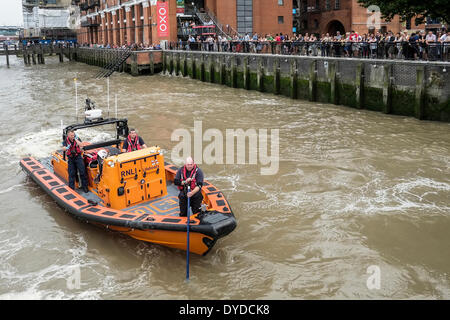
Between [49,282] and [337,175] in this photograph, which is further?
[337,175]

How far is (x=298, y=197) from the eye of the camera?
11359mm

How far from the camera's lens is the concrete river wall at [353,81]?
17750mm

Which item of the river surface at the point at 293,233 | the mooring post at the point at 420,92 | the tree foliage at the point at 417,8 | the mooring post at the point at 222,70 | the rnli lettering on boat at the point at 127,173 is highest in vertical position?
the tree foliage at the point at 417,8

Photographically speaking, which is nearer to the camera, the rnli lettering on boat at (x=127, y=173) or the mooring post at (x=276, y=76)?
the rnli lettering on boat at (x=127, y=173)

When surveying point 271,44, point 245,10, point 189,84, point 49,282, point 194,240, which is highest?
point 245,10

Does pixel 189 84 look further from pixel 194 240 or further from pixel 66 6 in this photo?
pixel 66 6

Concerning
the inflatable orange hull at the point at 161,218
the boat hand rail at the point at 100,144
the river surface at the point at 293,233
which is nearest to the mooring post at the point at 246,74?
the river surface at the point at 293,233

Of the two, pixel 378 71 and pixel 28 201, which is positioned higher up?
pixel 378 71

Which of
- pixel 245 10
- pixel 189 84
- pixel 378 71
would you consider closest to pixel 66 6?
pixel 245 10

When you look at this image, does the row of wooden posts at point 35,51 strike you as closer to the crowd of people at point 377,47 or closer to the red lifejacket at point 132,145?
the crowd of people at point 377,47

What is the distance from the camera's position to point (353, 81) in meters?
21.1

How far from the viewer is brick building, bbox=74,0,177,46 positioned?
4638 centimetres

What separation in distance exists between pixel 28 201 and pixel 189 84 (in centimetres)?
2283

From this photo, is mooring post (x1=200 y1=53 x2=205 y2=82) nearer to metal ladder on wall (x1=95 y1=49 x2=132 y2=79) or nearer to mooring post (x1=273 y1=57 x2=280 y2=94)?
mooring post (x1=273 y1=57 x2=280 y2=94)
